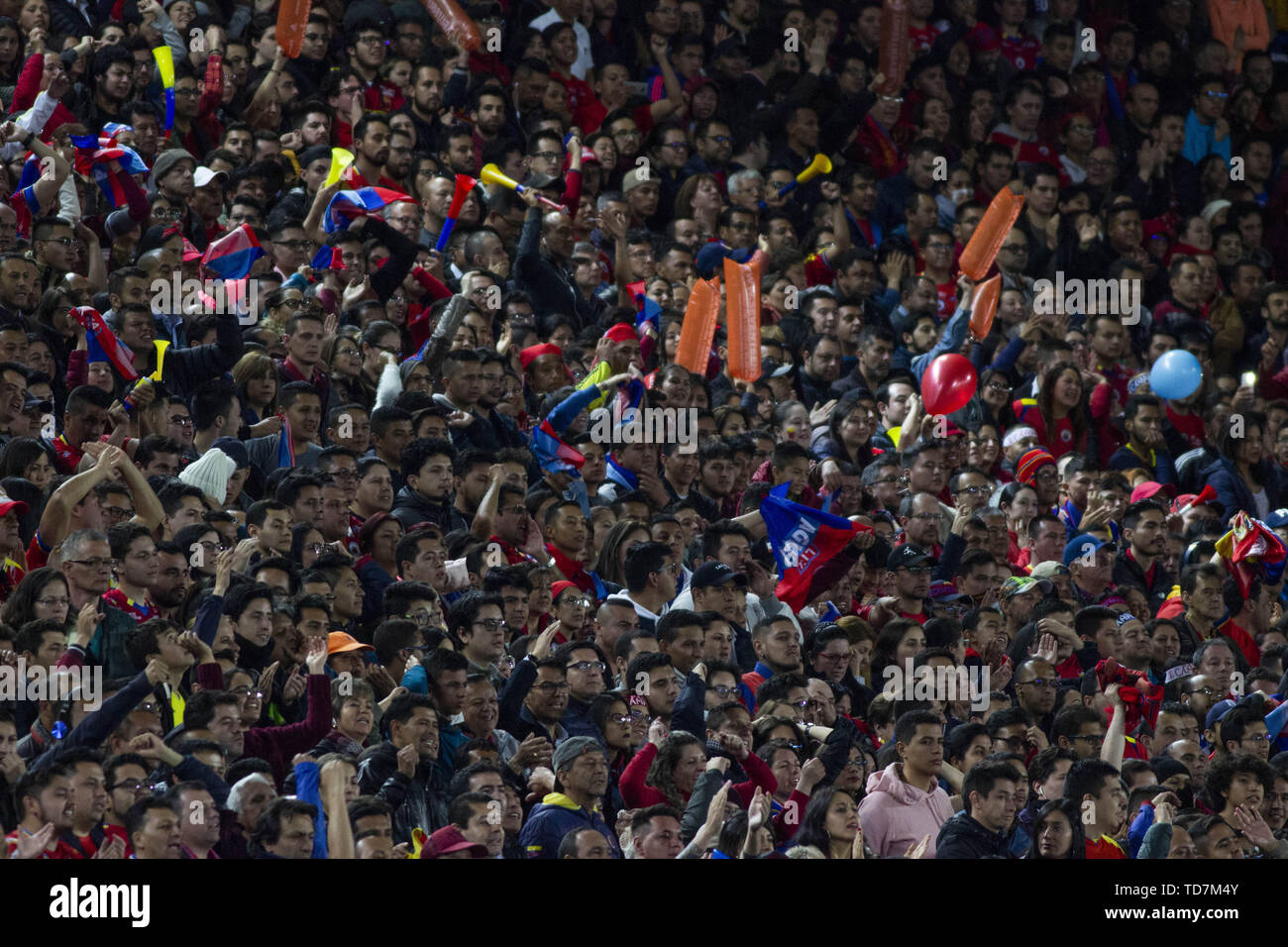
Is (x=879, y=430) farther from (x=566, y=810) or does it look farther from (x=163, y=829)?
(x=163, y=829)

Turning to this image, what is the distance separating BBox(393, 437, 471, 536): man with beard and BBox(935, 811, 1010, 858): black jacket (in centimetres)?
272

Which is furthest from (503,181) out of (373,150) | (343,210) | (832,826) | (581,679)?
(832,826)

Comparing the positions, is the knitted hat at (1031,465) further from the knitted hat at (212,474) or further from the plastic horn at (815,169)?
the knitted hat at (212,474)

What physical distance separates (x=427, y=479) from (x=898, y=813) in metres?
2.60

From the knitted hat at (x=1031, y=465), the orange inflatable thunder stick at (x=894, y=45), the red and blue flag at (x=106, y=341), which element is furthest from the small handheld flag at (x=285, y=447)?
the orange inflatable thunder stick at (x=894, y=45)

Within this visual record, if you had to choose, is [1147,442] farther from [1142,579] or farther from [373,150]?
[373,150]

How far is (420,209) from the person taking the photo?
515 inches

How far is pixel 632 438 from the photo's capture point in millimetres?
11773

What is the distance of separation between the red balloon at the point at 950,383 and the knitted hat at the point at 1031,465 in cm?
46

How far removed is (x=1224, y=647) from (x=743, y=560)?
7.62ft

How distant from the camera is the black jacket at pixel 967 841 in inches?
358

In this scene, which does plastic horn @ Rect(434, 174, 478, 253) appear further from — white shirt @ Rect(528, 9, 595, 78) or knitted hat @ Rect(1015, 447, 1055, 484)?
knitted hat @ Rect(1015, 447, 1055, 484)
